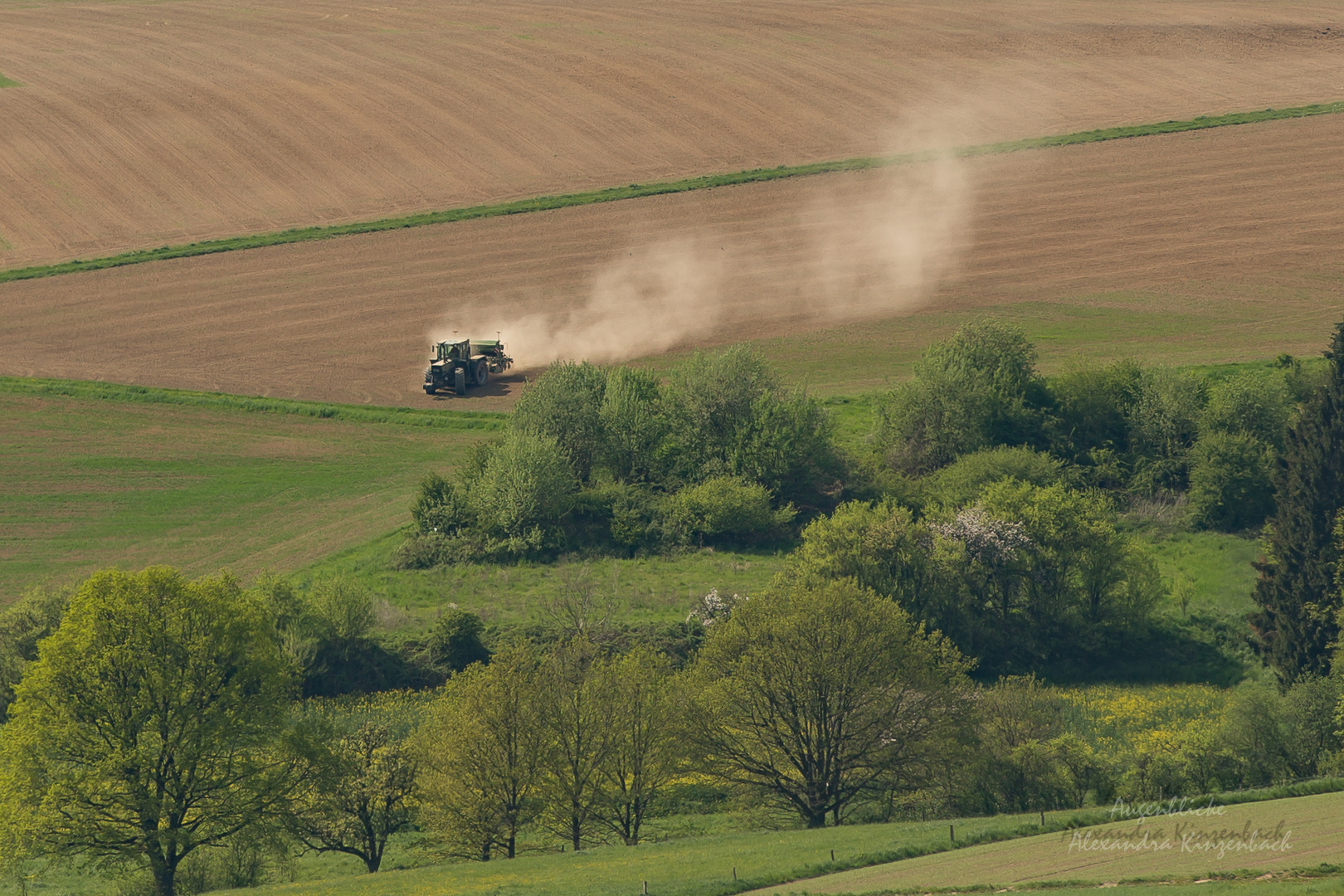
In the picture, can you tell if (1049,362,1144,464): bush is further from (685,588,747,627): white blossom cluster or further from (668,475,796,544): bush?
(685,588,747,627): white blossom cluster

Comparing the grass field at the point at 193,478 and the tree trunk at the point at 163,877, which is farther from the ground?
the grass field at the point at 193,478

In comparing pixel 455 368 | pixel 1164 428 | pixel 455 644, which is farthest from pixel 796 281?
pixel 455 644

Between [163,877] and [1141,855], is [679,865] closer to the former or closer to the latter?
[1141,855]

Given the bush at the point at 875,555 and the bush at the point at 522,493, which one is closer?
the bush at the point at 875,555

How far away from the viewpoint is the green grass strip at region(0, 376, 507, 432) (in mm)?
90125

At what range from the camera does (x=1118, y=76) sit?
138m

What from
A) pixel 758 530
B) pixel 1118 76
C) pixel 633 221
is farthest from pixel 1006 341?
pixel 1118 76

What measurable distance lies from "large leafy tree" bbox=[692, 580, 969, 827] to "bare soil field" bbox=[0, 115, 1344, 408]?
36027mm

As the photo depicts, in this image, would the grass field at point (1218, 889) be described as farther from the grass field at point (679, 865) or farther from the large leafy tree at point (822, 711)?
the large leafy tree at point (822, 711)

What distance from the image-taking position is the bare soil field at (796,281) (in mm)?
97312

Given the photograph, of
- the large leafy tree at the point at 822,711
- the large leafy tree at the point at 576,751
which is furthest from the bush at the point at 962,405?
the large leafy tree at the point at 576,751

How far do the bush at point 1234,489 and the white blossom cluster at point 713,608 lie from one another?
80.0 ft

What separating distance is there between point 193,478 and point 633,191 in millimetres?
43602

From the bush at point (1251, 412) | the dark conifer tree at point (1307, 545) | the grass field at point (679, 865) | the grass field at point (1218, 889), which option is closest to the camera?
the grass field at point (1218, 889)
